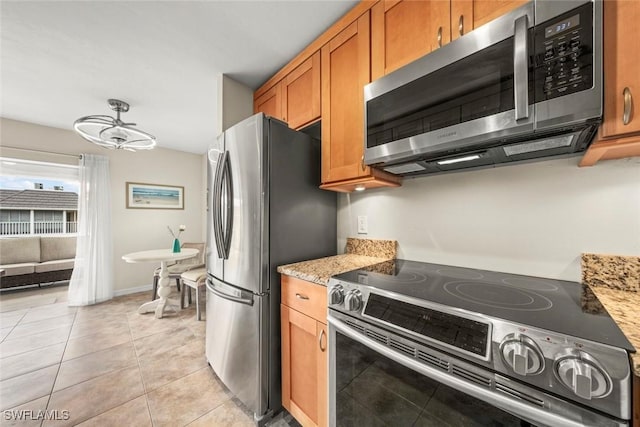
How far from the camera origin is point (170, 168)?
15.1 ft

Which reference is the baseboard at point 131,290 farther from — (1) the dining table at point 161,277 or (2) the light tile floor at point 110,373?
(1) the dining table at point 161,277

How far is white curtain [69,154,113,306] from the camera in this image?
3.46m

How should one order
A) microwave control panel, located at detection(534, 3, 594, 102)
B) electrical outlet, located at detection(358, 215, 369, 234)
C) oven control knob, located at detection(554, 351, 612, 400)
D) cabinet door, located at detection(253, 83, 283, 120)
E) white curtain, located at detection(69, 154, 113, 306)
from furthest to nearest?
white curtain, located at detection(69, 154, 113, 306), cabinet door, located at detection(253, 83, 283, 120), electrical outlet, located at detection(358, 215, 369, 234), microwave control panel, located at detection(534, 3, 594, 102), oven control knob, located at detection(554, 351, 612, 400)

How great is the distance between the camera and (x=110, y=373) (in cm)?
189

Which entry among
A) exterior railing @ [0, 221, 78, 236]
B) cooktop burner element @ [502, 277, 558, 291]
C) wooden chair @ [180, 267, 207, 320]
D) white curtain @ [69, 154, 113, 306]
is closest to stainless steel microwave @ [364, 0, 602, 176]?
cooktop burner element @ [502, 277, 558, 291]

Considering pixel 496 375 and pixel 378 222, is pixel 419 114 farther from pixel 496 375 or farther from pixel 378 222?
pixel 496 375

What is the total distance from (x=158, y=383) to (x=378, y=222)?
205 cm

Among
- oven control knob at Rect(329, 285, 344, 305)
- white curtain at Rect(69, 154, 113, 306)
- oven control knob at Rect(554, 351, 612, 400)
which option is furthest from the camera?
white curtain at Rect(69, 154, 113, 306)

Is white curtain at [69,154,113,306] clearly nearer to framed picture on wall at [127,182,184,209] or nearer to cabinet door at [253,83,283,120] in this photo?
framed picture on wall at [127,182,184,209]

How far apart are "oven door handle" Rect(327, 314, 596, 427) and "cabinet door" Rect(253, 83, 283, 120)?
1.79 metres

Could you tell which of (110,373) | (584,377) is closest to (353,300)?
(584,377)

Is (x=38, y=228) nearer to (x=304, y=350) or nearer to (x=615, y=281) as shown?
(x=304, y=350)

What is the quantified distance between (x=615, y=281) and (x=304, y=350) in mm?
1417

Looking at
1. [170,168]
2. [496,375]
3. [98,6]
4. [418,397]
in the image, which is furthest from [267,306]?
[170,168]
